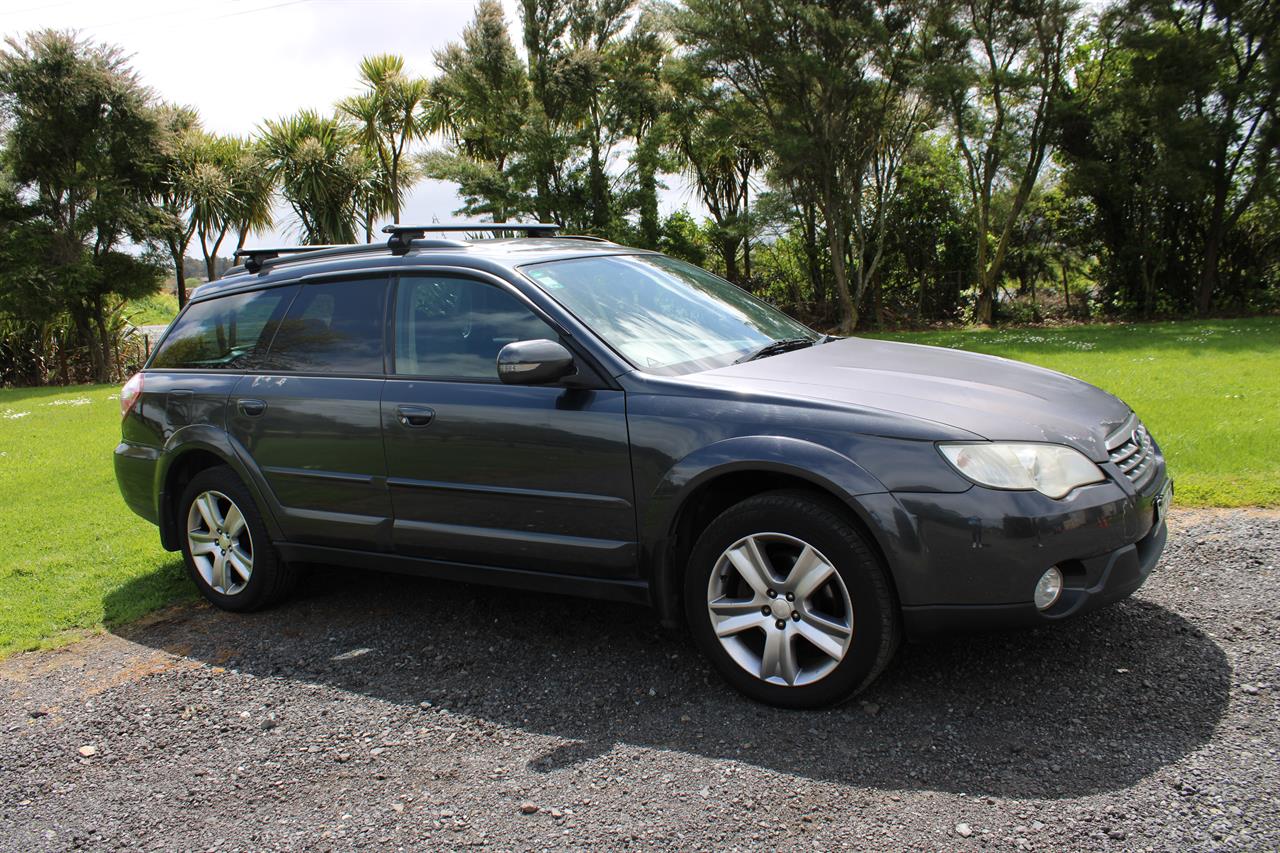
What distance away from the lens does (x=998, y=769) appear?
305cm

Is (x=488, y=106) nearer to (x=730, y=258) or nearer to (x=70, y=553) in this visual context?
(x=730, y=258)

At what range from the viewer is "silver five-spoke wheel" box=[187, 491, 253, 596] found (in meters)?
5.06

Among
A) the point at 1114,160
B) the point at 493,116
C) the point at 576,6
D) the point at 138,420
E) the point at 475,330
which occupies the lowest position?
the point at 138,420

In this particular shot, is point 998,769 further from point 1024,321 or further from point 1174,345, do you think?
point 1024,321

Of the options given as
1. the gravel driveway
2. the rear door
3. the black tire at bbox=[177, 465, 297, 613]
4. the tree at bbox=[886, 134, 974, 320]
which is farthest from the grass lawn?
the tree at bbox=[886, 134, 974, 320]

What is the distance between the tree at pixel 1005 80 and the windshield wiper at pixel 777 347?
17.8m

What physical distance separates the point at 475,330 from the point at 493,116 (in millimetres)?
22013

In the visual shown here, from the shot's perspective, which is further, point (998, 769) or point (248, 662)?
point (248, 662)

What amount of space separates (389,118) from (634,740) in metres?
26.9

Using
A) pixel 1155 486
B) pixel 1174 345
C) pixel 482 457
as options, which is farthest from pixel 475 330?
pixel 1174 345

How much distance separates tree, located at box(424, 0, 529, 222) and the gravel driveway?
20.5m

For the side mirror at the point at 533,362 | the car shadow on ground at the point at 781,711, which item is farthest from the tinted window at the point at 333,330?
the car shadow on ground at the point at 781,711

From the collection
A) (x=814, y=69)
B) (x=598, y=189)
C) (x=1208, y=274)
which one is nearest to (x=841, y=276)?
(x=814, y=69)

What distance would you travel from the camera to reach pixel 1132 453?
12.1ft
